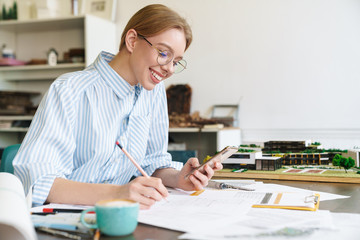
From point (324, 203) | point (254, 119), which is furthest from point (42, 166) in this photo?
point (254, 119)

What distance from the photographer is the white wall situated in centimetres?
362

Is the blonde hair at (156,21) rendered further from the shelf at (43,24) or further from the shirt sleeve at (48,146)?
the shelf at (43,24)

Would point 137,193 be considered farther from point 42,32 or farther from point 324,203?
point 42,32

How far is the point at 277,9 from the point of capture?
381 cm

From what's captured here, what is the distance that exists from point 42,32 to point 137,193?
13.4 ft

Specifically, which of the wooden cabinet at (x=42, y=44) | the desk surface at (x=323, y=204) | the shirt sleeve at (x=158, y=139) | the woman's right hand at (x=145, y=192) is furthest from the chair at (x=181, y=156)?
the wooden cabinet at (x=42, y=44)

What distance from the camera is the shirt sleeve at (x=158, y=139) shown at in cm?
157

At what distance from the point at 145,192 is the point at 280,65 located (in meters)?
3.12

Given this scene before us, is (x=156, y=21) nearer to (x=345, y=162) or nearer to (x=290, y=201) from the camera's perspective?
(x=290, y=201)

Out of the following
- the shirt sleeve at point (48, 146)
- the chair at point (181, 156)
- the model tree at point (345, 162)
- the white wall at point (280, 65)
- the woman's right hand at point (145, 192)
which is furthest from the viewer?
the white wall at point (280, 65)

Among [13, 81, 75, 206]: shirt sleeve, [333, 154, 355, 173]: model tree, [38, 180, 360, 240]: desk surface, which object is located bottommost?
[38, 180, 360, 240]: desk surface

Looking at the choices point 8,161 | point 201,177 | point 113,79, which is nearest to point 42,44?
point 8,161

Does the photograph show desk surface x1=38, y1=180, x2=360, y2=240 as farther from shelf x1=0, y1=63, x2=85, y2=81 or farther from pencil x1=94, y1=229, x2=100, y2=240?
shelf x1=0, y1=63, x2=85, y2=81

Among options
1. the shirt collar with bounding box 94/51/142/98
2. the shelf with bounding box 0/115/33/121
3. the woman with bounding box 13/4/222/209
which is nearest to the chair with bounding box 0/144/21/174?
the woman with bounding box 13/4/222/209
